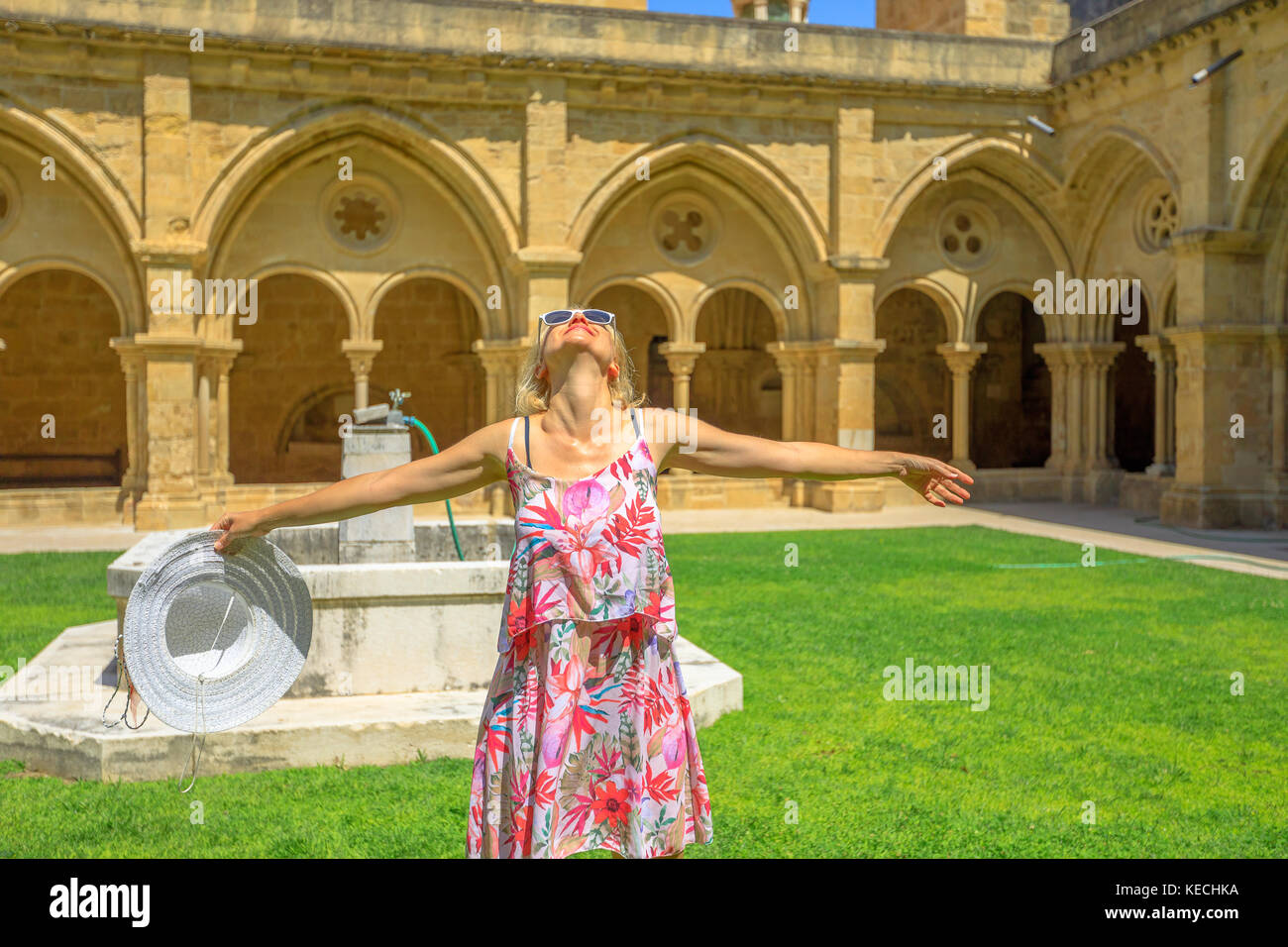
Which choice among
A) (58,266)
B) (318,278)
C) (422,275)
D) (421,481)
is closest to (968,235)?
(422,275)

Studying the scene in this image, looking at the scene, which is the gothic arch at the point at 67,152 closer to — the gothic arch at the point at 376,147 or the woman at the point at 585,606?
the gothic arch at the point at 376,147

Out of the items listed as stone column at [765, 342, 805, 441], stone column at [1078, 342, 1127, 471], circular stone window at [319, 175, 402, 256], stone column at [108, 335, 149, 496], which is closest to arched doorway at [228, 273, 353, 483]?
circular stone window at [319, 175, 402, 256]

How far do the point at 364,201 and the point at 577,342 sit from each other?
47.8ft

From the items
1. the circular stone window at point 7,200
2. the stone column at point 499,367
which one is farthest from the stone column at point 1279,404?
the circular stone window at point 7,200

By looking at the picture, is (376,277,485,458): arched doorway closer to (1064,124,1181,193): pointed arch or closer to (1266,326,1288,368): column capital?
(1064,124,1181,193): pointed arch

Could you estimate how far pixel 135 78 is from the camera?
1391 cm

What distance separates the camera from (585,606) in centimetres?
256

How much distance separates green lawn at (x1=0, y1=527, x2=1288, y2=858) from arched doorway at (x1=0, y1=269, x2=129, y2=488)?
960cm

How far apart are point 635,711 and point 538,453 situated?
0.57 meters

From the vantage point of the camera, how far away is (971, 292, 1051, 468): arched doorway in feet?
73.1

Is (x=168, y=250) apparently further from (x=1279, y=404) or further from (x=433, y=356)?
(x=1279, y=404)

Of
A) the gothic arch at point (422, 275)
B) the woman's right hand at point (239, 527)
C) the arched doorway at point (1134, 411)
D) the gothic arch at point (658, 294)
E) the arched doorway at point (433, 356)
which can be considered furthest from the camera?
the arched doorway at point (1134, 411)

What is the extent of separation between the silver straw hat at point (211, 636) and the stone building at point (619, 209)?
8.84 metres

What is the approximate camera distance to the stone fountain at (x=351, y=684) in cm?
510
